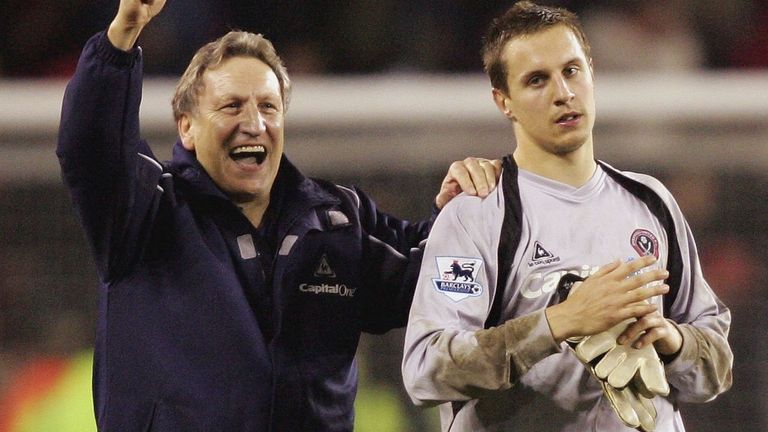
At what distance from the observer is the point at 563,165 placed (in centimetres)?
266

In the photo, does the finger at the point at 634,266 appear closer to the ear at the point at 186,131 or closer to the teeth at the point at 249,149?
the teeth at the point at 249,149

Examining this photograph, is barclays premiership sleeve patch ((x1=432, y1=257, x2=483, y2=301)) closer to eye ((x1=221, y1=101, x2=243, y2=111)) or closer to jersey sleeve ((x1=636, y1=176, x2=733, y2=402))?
jersey sleeve ((x1=636, y1=176, x2=733, y2=402))

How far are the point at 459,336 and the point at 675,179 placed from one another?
3019 mm

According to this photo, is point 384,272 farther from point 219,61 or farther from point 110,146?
point 110,146

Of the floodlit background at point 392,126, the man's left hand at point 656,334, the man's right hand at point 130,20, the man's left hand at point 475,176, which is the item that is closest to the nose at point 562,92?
the man's left hand at point 475,176

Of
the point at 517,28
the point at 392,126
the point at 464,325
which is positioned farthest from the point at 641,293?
the point at 392,126

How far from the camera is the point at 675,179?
530cm

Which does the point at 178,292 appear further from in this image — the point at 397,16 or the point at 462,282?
the point at 397,16

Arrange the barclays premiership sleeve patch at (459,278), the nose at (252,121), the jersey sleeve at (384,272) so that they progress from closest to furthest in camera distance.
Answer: the barclays premiership sleeve patch at (459,278)
the nose at (252,121)
the jersey sleeve at (384,272)

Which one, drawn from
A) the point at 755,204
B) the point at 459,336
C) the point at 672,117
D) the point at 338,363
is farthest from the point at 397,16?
the point at 459,336

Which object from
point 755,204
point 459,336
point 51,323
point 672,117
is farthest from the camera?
point 672,117

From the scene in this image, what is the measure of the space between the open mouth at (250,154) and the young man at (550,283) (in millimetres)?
478

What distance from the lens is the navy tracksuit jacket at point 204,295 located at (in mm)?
2717

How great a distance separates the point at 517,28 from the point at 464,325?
1.94ft
